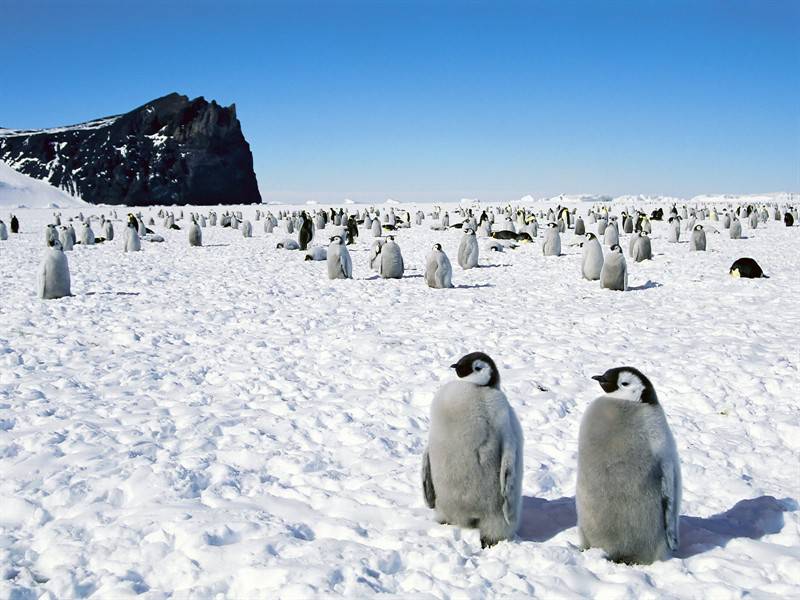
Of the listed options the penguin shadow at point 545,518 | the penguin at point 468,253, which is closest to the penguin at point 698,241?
the penguin at point 468,253

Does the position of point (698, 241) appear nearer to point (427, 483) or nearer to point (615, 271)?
point (615, 271)


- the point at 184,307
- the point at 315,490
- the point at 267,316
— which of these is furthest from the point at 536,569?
the point at 184,307

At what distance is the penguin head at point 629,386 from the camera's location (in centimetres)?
335

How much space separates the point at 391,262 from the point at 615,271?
16.7ft

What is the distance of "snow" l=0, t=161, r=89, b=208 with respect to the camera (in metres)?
71.3

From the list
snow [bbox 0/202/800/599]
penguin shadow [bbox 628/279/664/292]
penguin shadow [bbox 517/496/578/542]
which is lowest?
penguin shadow [bbox 517/496/578/542]

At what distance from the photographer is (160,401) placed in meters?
6.40

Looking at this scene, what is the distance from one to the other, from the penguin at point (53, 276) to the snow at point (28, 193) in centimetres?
6484

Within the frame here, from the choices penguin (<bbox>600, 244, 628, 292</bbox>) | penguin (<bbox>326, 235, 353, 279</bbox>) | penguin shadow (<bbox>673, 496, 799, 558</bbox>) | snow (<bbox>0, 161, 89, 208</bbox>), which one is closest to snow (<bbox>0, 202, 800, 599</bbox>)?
penguin shadow (<bbox>673, 496, 799, 558</bbox>)

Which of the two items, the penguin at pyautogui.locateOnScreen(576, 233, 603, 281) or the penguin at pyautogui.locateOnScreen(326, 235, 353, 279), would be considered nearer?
the penguin at pyautogui.locateOnScreen(576, 233, 603, 281)

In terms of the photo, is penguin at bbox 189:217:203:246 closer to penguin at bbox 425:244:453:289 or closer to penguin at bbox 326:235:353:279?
penguin at bbox 326:235:353:279

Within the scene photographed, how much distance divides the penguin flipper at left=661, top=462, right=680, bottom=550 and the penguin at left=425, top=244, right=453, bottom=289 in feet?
33.2

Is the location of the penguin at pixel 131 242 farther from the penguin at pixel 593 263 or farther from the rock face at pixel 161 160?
the rock face at pixel 161 160

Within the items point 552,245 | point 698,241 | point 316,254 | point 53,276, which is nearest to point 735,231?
point 698,241
